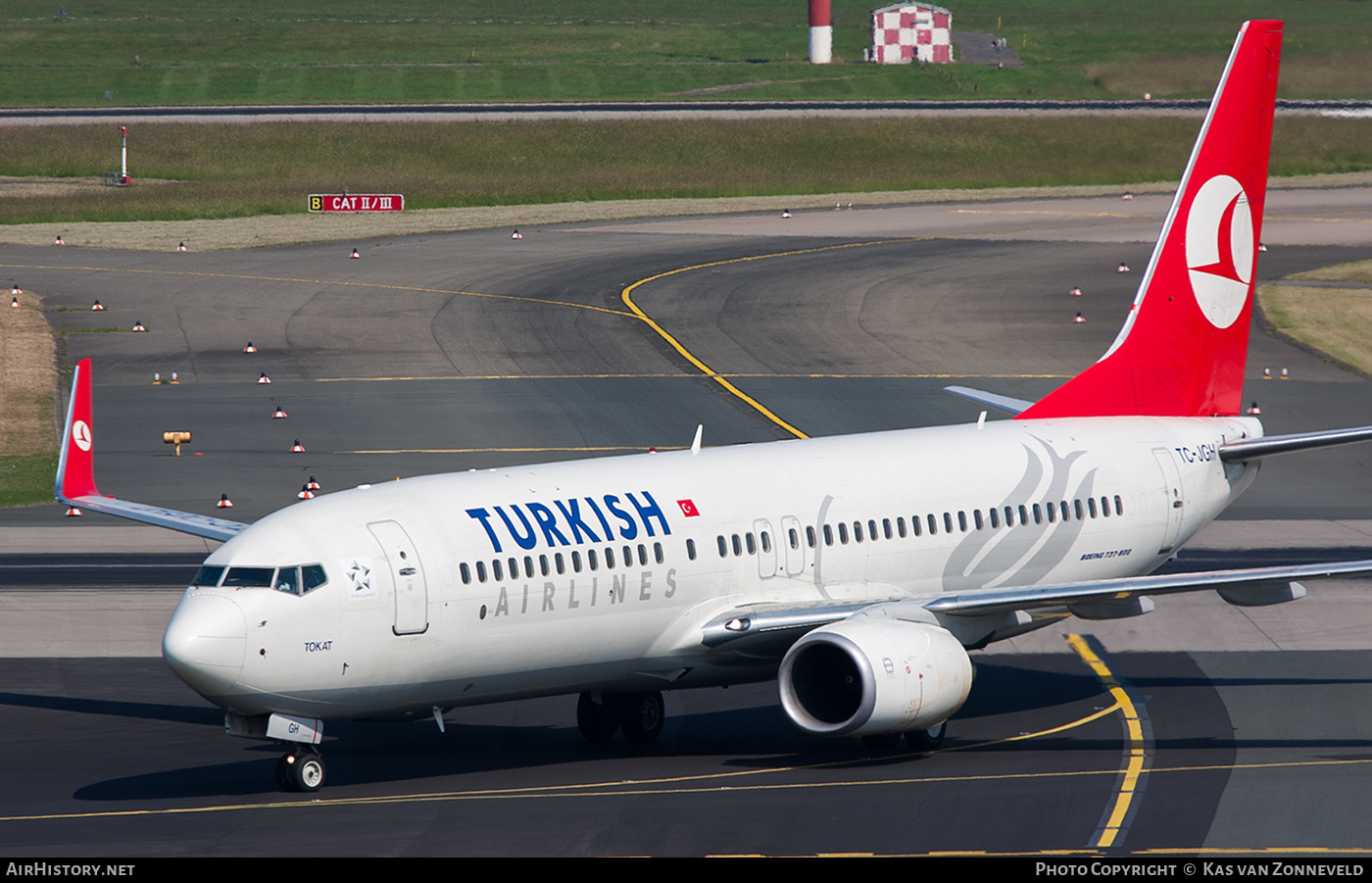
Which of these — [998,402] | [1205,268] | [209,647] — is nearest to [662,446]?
[998,402]

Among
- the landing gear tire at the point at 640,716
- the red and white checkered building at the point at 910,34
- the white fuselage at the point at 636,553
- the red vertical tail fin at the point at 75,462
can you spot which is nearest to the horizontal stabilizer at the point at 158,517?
the red vertical tail fin at the point at 75,462

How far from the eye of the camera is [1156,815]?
Result: 982 inches

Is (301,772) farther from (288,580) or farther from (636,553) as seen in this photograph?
(636,553)

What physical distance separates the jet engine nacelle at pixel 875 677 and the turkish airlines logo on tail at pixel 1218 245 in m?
12.2

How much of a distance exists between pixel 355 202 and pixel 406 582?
272ft

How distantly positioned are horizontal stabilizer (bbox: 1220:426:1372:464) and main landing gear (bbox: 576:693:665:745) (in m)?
12.7

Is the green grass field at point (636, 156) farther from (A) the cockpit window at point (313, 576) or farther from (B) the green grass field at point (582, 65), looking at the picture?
(A) the cockpit window at point (313, 576)

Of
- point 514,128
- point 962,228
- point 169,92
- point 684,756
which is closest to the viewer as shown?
point 684,756

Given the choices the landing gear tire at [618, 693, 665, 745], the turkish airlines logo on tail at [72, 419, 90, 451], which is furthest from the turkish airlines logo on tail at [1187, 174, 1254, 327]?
the turkish airlines logo on tail at [72, 419, 90, 451]

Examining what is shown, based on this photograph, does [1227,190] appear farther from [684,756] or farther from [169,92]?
[169,92]

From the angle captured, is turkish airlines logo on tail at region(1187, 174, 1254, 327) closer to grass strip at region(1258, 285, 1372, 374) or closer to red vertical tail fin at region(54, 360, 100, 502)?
red vertical tail fin at region(54, 360, 100, 502)

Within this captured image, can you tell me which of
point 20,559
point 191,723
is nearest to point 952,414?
point 20,559

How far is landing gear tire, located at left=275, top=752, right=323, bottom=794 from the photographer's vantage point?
83.5 feet

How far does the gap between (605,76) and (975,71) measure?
34.3 m
